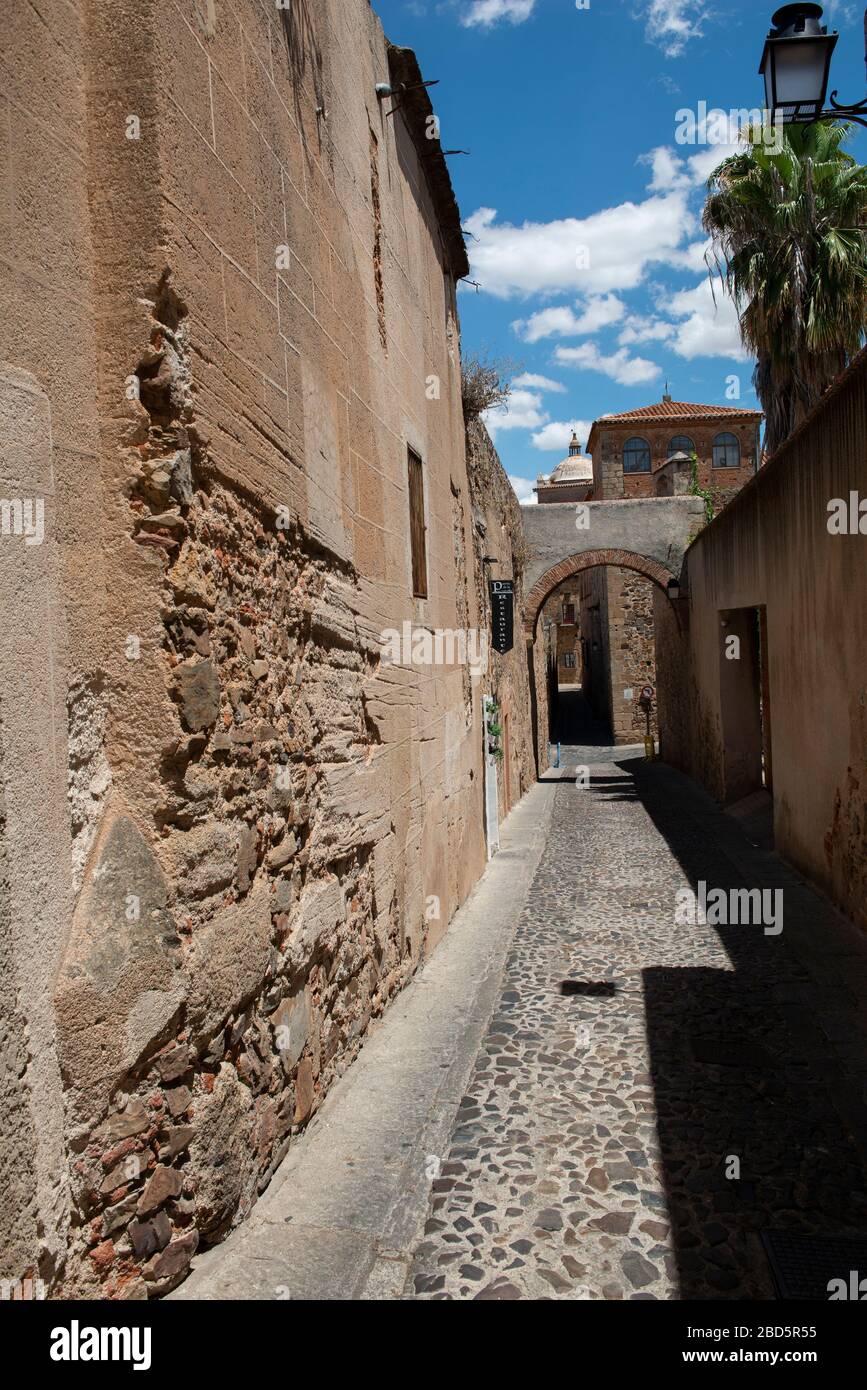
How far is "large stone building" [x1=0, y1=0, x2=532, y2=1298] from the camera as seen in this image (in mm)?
2395

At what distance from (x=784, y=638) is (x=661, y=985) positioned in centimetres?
424

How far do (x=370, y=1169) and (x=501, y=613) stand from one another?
1093 cm

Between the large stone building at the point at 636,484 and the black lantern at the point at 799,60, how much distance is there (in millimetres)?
A: 20327

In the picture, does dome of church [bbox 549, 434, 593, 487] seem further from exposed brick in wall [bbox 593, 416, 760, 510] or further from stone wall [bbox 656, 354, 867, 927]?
stone wall [bbox 656, 354, 867, 927]

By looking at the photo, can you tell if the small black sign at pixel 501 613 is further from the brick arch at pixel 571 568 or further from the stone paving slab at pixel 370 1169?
the stone paving slab at pixel 370 1169

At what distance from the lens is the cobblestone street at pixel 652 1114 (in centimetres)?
331

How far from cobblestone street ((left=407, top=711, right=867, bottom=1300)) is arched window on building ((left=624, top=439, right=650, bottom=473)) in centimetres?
3178

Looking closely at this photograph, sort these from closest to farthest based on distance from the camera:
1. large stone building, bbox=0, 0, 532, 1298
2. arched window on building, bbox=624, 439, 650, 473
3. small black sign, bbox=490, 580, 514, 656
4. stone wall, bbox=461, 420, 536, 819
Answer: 1. large stone building, bbox=0, 0, 532, 1298
2. stone wall, bbox=461, 420, 536, 819
3. small black sign, bbox=490, 580, 514, 656
4. arched window on building, bbox=624, 439, 650, 473

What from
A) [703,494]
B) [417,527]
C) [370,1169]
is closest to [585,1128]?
[370,1169]

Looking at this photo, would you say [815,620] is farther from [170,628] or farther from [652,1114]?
[170,628]

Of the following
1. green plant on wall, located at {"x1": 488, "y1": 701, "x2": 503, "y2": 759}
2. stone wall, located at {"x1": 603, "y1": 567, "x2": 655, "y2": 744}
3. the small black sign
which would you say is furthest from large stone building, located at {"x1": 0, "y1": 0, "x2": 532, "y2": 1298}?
stone wall, located at {"x1": 603, "y1": 567, "x2": 655, "y2": 744}

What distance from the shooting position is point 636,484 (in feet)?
122

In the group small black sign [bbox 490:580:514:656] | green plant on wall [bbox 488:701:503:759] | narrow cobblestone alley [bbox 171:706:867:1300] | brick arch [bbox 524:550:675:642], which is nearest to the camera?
narrow cobblestone alley [bbox 171:706:867:1300]

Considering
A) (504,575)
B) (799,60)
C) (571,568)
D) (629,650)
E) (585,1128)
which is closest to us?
(585,1128)
